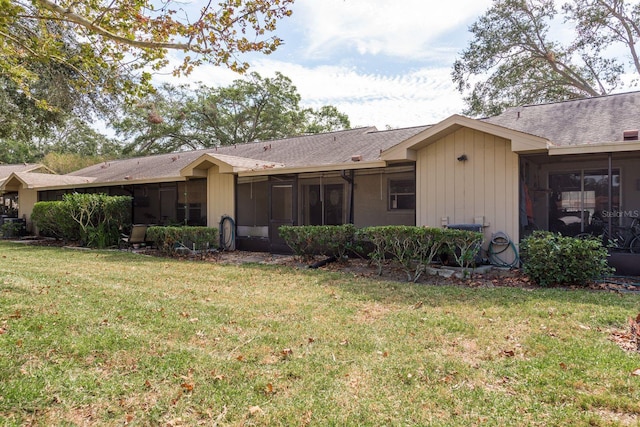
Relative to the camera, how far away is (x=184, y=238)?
10359 mm

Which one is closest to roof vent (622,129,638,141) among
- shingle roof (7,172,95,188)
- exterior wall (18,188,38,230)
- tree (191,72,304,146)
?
shingle roof (7,172,95,188)

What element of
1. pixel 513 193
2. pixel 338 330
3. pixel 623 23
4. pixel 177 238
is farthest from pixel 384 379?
pixel 623 23

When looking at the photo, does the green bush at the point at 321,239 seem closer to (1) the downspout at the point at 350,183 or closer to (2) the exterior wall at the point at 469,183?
(1) the downspout at the point at 350,183

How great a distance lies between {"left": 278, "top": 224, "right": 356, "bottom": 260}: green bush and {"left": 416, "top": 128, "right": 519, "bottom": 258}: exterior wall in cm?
163

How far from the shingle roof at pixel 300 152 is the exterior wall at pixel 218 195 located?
2.86 ft

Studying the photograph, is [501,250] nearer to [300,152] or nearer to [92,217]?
[300,152]

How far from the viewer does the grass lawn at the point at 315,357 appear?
8.42 feet

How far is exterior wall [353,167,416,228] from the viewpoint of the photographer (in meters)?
11.2

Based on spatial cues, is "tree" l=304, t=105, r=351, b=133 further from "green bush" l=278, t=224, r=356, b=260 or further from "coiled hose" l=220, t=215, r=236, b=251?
"green bush" l=278, t=224, r=356, b=260

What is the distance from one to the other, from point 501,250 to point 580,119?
3.73m

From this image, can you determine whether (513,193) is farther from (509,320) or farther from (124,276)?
(124,276)

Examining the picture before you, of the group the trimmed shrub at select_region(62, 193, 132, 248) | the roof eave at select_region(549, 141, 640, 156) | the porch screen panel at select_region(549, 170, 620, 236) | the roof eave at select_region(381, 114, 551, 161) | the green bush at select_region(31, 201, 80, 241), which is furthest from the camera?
the green bush at select_region(31, 201, 80, 241)

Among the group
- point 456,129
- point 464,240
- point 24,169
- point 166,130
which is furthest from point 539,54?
point 24,169

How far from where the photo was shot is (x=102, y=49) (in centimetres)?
618
